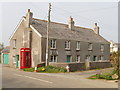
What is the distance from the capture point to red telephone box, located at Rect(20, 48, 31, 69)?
25658mm

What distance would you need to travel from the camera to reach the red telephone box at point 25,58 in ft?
84.2

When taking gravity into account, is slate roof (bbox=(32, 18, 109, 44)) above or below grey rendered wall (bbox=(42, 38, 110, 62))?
above

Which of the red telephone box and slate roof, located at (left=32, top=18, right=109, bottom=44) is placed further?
slate roof, located at (left=32, top=18, right=109, bottom=44)

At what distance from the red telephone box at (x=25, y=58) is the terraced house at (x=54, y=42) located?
2.22ft

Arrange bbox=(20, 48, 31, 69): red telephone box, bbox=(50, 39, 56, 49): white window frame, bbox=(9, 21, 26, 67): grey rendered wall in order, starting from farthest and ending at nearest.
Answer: bbox=(9, 21, 26, 67): grey rendered wall → bbox=(50, 39, 56, 49): white window frame → bbox=(20, 48, 31, 69): red telephone box

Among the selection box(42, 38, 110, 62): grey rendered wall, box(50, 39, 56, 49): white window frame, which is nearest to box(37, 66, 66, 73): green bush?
box(42, 38, 110, 62): grey rendered wall

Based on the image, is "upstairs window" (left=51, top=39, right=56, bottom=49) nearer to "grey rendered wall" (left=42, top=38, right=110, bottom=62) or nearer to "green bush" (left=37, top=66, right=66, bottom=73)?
"grey rendered wall" (left=42, top=38, right=110, bottom=62)

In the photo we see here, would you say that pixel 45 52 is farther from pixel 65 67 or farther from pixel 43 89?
pixel 43 89

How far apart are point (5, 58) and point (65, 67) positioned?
80.6 feet

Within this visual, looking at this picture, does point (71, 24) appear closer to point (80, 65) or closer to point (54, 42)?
point (54, 42)

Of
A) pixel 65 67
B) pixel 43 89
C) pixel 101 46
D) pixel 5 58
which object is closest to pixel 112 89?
pixel 43 89

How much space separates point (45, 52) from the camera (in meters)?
26.3

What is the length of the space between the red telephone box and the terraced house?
677 millimetres

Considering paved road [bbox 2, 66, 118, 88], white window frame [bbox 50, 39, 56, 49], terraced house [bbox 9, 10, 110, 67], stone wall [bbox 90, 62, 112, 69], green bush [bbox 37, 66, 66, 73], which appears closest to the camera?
paved road [bbox 2, 66, 118, 88]
